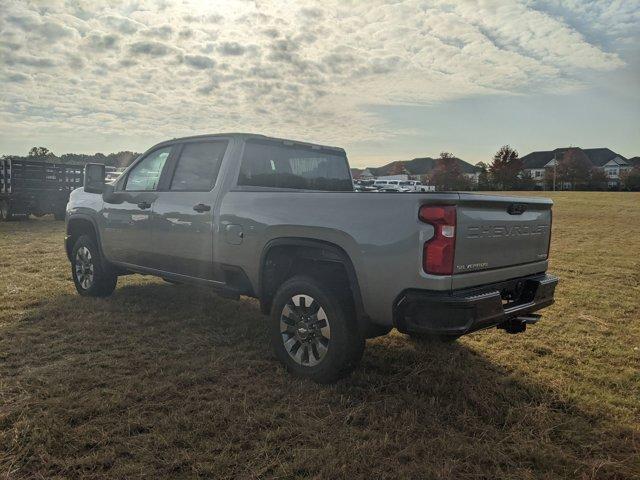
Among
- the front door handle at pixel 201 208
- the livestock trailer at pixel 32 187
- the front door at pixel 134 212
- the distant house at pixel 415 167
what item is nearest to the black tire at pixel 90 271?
the front door at pixel 134 212

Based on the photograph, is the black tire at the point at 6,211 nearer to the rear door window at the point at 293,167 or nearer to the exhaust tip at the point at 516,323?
the rear door window at the point at 293,167

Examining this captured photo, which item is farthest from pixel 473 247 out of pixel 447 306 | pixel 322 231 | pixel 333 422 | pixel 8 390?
pixel 8 390

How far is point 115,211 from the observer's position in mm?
5969

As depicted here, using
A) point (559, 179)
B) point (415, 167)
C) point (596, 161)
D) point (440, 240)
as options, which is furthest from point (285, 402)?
point (415, 167)

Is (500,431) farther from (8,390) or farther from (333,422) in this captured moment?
Result: (8,390)

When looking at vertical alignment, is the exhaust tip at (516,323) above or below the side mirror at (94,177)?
below

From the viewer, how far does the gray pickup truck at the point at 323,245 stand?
3271mm

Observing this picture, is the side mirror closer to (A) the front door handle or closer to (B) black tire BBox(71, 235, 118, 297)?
(B) black tire BBox(71, 235, 118, 297)

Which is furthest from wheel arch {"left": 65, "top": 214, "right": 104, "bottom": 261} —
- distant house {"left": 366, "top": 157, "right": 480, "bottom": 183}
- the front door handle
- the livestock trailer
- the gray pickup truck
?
distant house {"left": 366, "top": 157, "right": 480, "bottom": 183}

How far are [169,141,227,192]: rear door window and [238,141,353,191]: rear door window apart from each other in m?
0.30

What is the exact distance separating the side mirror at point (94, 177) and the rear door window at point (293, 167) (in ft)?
7.75

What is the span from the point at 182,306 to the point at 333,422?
3387 mm

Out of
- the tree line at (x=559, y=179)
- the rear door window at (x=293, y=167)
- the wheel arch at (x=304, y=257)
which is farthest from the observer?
the tree line at (x=559, y=179)

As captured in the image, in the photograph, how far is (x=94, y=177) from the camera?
6.10m
